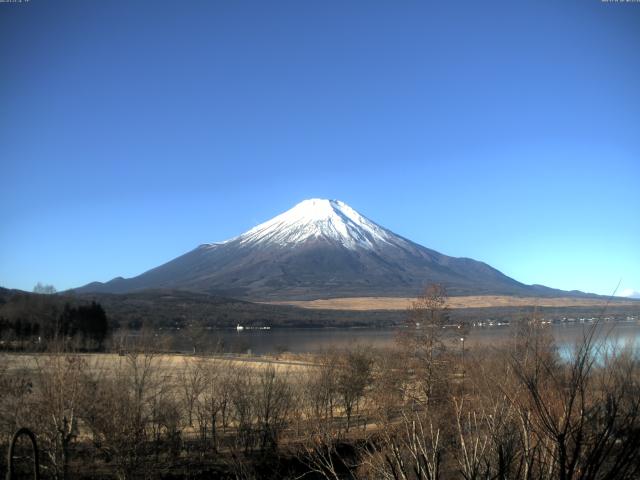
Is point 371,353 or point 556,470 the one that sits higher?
point 556,470

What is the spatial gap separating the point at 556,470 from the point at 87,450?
775 inches

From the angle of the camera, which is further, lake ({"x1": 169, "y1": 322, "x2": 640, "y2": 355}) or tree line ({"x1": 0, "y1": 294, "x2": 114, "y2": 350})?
tree line ({"x1": 0, "y1": 294, "x2": 114, "y2": 350})

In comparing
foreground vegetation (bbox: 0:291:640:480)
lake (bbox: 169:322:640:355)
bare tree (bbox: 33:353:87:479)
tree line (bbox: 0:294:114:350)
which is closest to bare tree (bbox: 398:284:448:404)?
foreground vegetation (bbox: 0:291:640:480)

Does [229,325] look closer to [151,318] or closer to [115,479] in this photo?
[151,318]

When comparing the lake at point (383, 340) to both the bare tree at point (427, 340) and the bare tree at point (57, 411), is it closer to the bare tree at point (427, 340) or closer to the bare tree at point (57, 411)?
the bare tree at point (427, 340)

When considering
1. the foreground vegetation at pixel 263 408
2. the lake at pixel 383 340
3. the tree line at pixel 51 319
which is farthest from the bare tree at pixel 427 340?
the tree line at pixel 51 319

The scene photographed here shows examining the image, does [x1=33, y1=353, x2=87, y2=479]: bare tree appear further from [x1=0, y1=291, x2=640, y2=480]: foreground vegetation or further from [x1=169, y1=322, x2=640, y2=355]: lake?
[x1=169, y1=322, x2=640, y2=355]: lake

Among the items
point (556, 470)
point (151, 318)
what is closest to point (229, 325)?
point (151, 318)

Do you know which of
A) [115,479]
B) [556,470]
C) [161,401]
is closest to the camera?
[556,470]

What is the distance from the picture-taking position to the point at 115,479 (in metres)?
19.9

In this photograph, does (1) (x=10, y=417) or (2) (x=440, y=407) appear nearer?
(1) (x=10, y=417)

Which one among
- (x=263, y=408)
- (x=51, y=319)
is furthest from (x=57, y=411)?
(x=51, y=319)

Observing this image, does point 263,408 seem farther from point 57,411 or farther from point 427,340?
point 427,340

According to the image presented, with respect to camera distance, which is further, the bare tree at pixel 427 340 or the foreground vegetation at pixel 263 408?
the bare tree at pixel 427 340
